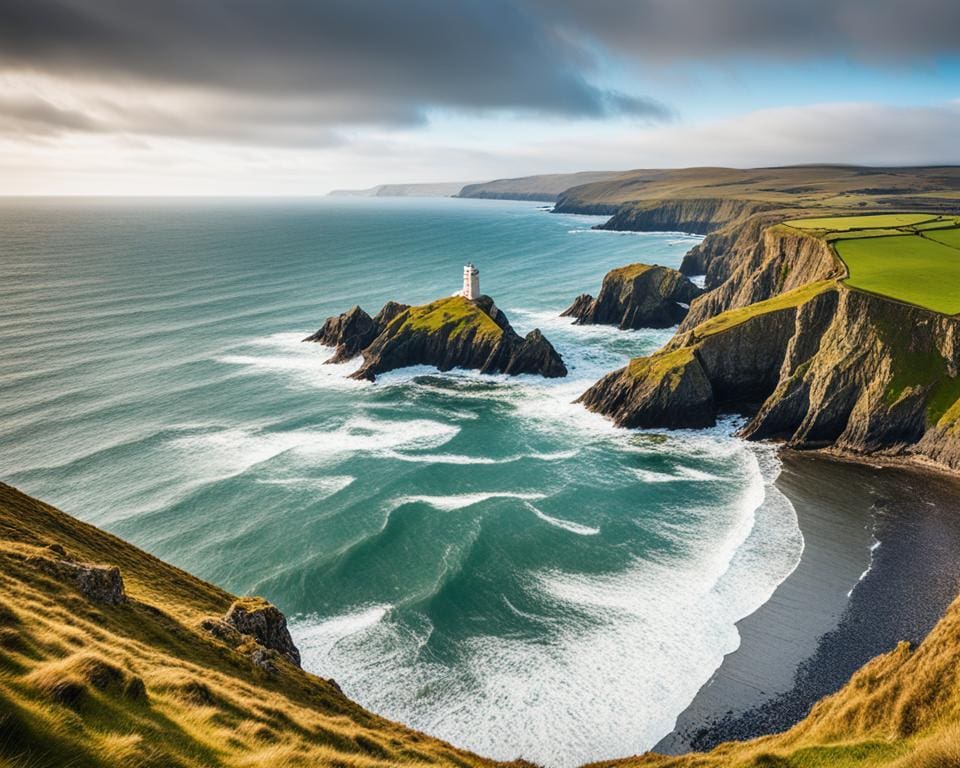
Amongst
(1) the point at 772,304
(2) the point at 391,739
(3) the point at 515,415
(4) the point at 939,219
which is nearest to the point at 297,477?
(3) the point at 515,415

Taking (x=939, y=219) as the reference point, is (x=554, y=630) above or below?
below

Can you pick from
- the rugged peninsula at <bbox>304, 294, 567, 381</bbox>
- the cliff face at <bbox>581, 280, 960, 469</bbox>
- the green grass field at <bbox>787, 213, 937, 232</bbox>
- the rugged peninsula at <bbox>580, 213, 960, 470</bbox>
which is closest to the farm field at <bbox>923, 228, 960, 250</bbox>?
the green grass field at <bbox>787, 213, 937, 232</bbox>

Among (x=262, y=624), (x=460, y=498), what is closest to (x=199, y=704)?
(x=262, y=624)

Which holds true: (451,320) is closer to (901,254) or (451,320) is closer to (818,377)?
(818,377)

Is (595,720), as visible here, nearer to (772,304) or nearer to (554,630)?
(554,630)

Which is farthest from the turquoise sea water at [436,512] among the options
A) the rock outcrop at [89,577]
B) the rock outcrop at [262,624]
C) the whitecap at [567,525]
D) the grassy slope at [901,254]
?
the grassy slope at [901,254]

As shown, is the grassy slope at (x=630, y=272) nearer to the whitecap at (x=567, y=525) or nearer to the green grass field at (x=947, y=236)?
the green grass field at (x=947, y=236)

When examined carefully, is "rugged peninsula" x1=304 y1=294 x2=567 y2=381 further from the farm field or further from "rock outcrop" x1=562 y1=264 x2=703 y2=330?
the farm field
